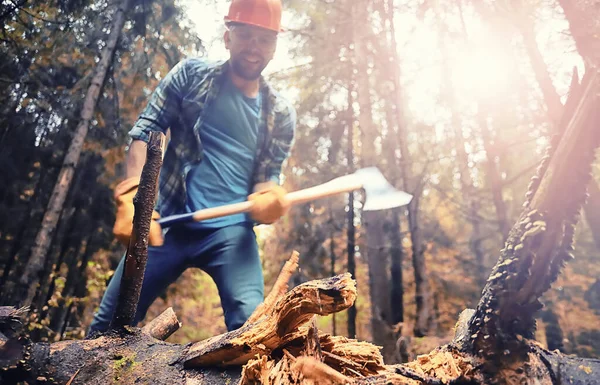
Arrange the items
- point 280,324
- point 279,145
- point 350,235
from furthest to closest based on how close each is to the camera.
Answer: point 350,235 → point 279,145 → point 280,324

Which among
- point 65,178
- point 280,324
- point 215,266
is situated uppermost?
point 65,178

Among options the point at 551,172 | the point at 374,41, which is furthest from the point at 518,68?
the point at 551,172

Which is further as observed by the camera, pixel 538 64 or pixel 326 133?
pixel 326 133

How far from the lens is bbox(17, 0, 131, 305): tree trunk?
17.5ft

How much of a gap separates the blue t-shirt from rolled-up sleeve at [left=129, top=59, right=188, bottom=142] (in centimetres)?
23

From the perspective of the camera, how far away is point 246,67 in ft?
9.17

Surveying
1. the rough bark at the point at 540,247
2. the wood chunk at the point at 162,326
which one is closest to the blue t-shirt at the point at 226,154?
the wood chunk at the point at 162,326

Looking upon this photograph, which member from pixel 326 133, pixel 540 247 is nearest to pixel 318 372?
pixel 540 247

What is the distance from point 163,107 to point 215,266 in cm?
116

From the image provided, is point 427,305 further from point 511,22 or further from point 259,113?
point 511,22

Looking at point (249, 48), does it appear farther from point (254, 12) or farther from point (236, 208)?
point (236, 208)

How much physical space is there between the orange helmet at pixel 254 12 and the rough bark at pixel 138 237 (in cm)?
154

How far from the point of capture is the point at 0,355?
132 centimetres

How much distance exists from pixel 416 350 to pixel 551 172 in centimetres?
514
